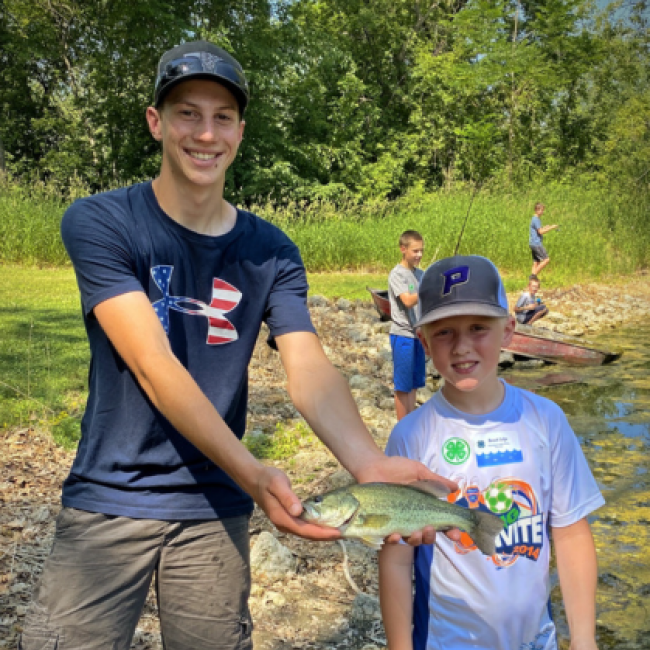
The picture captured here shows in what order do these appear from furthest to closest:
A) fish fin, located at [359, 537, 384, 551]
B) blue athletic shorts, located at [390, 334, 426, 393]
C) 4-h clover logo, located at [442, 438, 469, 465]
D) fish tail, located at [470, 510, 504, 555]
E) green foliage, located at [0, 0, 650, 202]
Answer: green foliage, located at [0, 0, 650, 202] < blue athletic shorts, located at [390, 334, 426, 393] < 4-h clover logo, located at [442, 438, 469, 465] < fish tail, located at [470, 510, 504, 555] < fish fin, located at [359, 537, 384, 551]

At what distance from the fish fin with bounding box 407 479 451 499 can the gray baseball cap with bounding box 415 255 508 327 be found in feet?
1.74

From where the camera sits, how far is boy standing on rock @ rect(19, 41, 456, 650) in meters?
2.25

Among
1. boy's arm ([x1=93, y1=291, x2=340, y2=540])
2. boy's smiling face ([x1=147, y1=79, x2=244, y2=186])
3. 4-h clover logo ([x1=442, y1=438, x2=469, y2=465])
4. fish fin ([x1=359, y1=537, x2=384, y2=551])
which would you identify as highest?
boy's smiling face ([x1=147, y1=79, x2=244, y2=186])

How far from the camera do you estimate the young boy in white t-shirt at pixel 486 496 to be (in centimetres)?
228

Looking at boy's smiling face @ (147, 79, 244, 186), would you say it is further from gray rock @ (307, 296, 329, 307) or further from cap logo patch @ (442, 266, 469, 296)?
gray rock @ (307, 296, 329, 307)

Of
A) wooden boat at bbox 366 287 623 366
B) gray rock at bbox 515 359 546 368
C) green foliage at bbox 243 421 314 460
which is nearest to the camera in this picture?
green foliage at bbox 243 421 314 460

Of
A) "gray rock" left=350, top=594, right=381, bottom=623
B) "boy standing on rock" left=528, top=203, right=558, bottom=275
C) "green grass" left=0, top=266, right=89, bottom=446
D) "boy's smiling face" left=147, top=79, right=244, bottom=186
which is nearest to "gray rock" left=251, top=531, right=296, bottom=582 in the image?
"gray rock" left=350, top=594, right=381, bottom=623

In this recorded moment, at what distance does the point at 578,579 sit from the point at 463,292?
0.95 m

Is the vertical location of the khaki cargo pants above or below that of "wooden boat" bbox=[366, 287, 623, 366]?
above

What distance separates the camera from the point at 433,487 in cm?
217

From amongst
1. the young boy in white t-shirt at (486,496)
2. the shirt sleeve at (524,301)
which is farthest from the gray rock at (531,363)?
the young boy in white t-shirt at (486,496)

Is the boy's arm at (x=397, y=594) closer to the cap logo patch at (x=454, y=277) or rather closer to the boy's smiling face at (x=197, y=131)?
the cap logo patch at (x=454, y=277)

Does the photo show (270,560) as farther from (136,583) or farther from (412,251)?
(412,251)

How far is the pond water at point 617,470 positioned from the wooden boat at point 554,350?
7.5 inches
